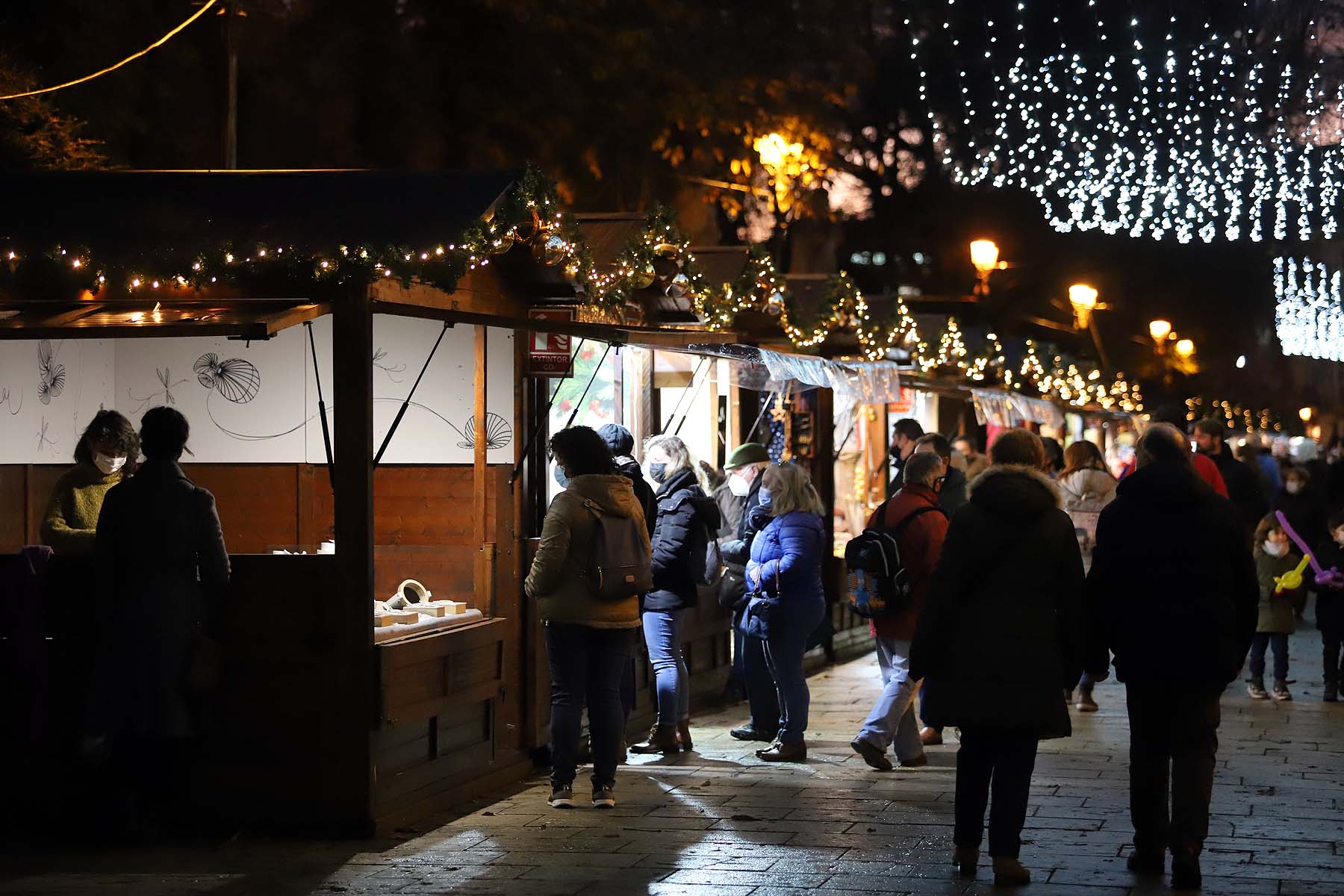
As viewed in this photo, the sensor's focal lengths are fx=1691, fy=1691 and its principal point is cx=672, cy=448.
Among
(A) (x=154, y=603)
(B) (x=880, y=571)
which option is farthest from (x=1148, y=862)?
(A) (x=154, y=603)

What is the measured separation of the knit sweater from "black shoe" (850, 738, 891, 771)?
422 centimetres

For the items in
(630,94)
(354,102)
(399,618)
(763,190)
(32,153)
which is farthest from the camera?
(763,190)

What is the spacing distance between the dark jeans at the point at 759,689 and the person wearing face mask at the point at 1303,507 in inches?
263

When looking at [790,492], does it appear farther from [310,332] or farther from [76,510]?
[76,510]

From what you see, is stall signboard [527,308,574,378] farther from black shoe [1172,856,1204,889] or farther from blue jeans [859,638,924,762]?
black shoe [1172,856,1204,889]

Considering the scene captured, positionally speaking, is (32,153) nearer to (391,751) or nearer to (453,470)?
(453,470)

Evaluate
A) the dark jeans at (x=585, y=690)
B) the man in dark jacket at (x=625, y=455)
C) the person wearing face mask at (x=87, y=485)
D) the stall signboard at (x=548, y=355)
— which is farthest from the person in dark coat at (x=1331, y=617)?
the person wearing face mask at (x=87, y=485)

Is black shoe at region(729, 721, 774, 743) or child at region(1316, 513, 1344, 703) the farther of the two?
child at region(1316, 513, 1344, 703)

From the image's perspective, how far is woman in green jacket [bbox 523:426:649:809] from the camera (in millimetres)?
8141

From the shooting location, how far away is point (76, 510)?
26.4ft

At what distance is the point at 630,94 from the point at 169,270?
14800 mm

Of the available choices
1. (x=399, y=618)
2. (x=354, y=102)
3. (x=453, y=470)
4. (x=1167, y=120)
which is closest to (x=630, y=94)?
(x=354, y=102)

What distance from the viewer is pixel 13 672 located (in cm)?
765

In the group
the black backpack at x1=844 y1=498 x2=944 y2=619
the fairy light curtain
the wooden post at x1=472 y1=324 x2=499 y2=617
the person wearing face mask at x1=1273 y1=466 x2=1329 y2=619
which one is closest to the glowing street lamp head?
the fairy light curtain
